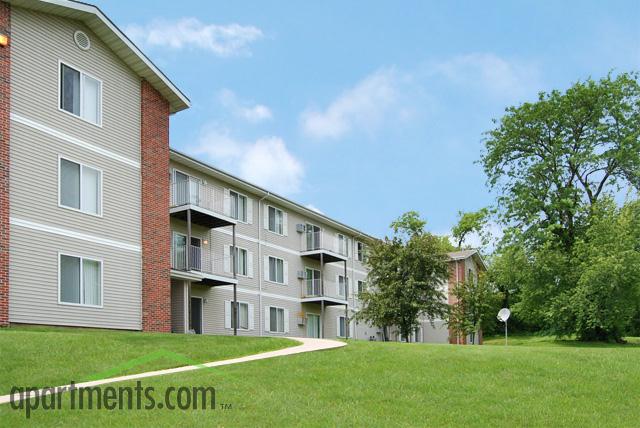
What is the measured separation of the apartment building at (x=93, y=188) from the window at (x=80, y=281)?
1.4 inches

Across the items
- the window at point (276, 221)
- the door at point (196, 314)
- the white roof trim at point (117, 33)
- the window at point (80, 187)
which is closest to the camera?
the white roof trim at point (117, 33)

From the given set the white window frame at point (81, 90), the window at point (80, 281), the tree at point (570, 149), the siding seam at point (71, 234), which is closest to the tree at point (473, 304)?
the tree at point (570, 149)

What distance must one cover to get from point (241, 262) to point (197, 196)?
17.3 feet

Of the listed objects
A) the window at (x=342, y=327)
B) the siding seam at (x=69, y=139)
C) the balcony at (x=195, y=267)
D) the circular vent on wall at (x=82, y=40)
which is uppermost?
the circular vent on wall at (x=82, y=40)

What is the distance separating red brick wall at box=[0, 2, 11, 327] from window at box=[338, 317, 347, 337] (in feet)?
83.0

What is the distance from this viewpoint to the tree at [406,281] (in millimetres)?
33625

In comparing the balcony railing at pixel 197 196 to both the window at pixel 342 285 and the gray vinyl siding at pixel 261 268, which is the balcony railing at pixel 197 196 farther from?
the window at pixel 342 285

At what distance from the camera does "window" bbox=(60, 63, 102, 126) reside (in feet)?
69.4

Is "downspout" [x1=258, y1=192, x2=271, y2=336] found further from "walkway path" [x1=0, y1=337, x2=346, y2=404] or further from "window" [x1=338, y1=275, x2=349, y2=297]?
"walkway path" [x1=0, y1=337, x2=346, y2=404]

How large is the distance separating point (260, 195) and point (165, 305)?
11.9m

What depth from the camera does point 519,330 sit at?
195 ft

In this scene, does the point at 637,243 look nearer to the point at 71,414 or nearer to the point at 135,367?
the point at 135,367

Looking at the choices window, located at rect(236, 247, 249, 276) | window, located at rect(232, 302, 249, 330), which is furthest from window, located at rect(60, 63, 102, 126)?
window, located at rect(232, 302, 249, 330)

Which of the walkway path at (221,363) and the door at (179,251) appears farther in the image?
the door at (179,251)
